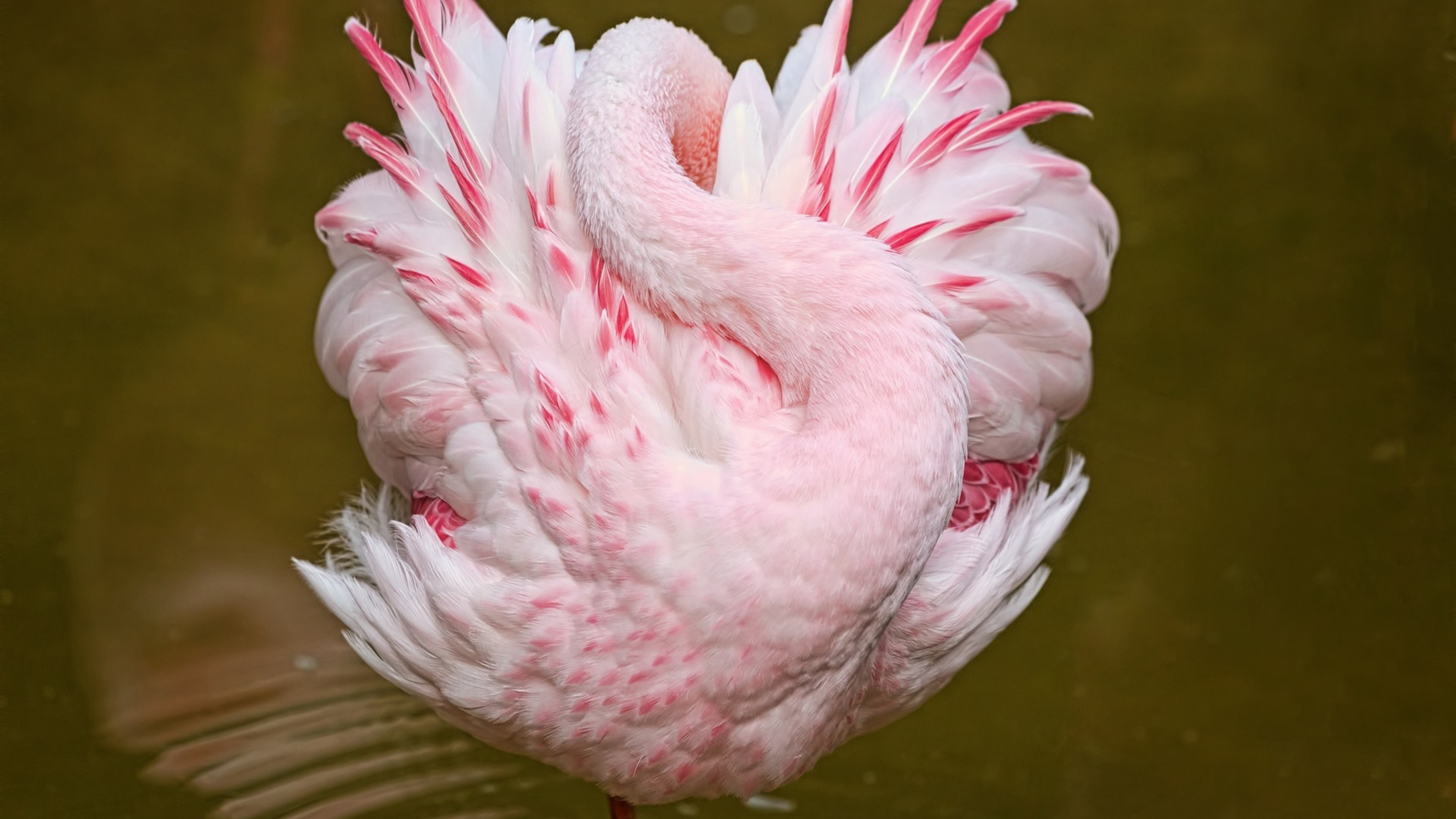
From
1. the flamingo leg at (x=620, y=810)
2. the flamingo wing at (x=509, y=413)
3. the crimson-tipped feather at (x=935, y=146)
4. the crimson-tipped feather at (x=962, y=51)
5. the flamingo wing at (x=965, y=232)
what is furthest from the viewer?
the flamingo leg at (x=620, y=810)

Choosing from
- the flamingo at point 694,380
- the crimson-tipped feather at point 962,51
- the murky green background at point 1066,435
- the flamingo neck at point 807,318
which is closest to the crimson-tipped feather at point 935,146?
the flamingo at point 694,380

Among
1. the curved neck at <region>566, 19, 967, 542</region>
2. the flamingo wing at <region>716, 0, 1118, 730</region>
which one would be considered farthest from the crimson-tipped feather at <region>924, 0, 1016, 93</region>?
the curved neck at <region>566, 19, 967, 542</region>

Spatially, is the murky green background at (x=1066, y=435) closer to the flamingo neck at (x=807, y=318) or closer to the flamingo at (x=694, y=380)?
the flamingo at (x=694, y=380)

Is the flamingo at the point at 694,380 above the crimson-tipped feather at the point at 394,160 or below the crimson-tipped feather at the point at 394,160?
below

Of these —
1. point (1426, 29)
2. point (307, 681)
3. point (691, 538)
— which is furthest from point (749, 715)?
point (1426, 29)

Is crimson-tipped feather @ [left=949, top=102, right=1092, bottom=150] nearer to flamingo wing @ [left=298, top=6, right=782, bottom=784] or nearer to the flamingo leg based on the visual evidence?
flamingo wing @ [left=298, top=6, right=782, bottom=784]

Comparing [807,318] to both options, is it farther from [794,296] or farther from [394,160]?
[394,160]

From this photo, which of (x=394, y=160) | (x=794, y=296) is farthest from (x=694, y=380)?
(x=394, y=160)
